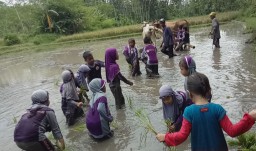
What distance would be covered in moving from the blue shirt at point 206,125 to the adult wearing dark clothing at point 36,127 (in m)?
2.83

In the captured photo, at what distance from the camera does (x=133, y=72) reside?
38.2 feet

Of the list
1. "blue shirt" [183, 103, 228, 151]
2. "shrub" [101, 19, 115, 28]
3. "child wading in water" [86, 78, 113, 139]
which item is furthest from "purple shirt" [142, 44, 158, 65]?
"shrub" [101, 19, 115, 28]

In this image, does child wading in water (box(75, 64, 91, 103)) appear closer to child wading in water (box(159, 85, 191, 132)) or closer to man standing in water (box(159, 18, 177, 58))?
child wading in water (box(159, 85, 191, 132))

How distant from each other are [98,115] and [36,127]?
4.32 ft

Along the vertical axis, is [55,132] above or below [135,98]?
above

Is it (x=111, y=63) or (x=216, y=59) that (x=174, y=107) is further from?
(x=216, y=59)

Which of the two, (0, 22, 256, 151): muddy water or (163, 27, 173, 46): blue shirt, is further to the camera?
(163, 27, 173, 46): blue shirt

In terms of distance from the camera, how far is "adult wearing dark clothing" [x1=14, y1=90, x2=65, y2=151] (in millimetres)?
5262

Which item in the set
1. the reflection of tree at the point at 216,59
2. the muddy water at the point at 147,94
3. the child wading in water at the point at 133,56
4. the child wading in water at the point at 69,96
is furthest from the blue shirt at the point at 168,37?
the child wading in water at the point at 69,96

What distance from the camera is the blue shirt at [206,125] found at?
3.16m

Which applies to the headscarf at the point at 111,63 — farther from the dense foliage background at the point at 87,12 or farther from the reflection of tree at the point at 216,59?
the dense foliage background at the point at 87,12

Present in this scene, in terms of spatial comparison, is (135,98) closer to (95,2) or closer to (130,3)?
(130,3)

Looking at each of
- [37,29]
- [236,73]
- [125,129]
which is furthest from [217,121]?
[37,29]

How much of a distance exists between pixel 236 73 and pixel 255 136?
5154 mm
